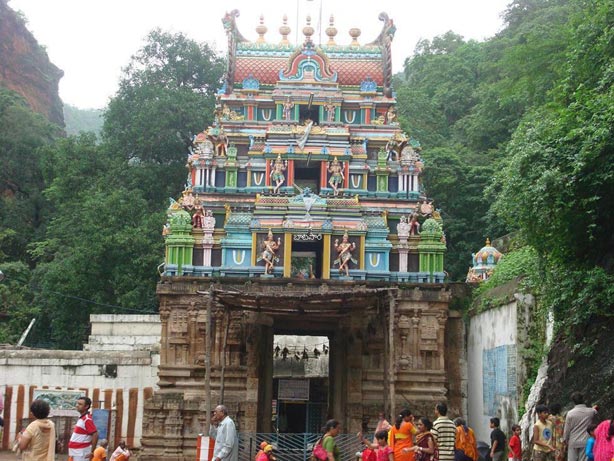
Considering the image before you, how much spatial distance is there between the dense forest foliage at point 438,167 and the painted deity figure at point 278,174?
578cm

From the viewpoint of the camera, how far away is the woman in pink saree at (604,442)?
9.62 metres

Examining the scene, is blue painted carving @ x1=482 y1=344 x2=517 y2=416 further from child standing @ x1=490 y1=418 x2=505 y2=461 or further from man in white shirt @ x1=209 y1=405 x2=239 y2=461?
man in white shirt @ x1=209 y1=405 x2=239 y2=461

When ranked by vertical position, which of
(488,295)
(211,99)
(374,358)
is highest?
(211,99)

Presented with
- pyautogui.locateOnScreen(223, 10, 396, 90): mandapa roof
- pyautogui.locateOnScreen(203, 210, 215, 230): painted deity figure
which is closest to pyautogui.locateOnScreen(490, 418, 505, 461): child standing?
pyautogui.locateOnScreen(203, 210, 215, 230): painted deity figure

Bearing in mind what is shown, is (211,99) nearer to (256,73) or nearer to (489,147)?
(489,147)

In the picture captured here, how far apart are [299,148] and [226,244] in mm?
3533

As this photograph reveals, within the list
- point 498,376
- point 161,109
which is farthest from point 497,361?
point 161,109

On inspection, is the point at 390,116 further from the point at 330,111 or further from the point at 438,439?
the point at 438,439

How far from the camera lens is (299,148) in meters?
24.8

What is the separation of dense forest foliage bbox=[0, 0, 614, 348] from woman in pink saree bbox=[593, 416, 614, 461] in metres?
4.13

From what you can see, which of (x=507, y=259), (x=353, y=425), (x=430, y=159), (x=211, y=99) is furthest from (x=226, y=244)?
(x=211, y=99)

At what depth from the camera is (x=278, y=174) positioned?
24.4 meters

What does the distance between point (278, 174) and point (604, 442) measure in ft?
51.5

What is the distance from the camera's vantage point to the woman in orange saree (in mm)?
11531
